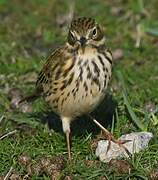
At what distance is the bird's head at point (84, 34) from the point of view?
6957 millimetres

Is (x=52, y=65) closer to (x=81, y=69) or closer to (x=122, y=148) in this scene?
(x=81, y=69)

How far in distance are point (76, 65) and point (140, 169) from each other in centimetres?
115

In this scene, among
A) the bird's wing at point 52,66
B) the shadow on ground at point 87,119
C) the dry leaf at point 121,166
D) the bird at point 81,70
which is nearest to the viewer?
the dry leaf at point 121,166

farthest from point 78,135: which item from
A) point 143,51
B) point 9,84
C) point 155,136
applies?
point 143,51

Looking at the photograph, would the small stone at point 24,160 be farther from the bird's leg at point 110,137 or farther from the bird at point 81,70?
the bird's leg at point 110,137

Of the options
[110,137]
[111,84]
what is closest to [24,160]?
[110,137]

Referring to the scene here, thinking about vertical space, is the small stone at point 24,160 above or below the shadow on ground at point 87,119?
above

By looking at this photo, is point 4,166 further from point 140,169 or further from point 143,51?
point 143,51

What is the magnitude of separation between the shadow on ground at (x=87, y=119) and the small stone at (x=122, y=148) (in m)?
0.65

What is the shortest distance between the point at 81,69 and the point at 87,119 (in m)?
1.35

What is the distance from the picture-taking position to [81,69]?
7078 millimetres

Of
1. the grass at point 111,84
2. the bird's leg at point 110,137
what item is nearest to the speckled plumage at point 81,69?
the bird's leg at point 110,137

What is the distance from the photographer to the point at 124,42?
35.2 ft

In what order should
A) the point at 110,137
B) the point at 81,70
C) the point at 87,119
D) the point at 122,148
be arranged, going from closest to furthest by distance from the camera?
the point at 81,70, the point at 122,148, the point at 110,137, the point at 87,119
